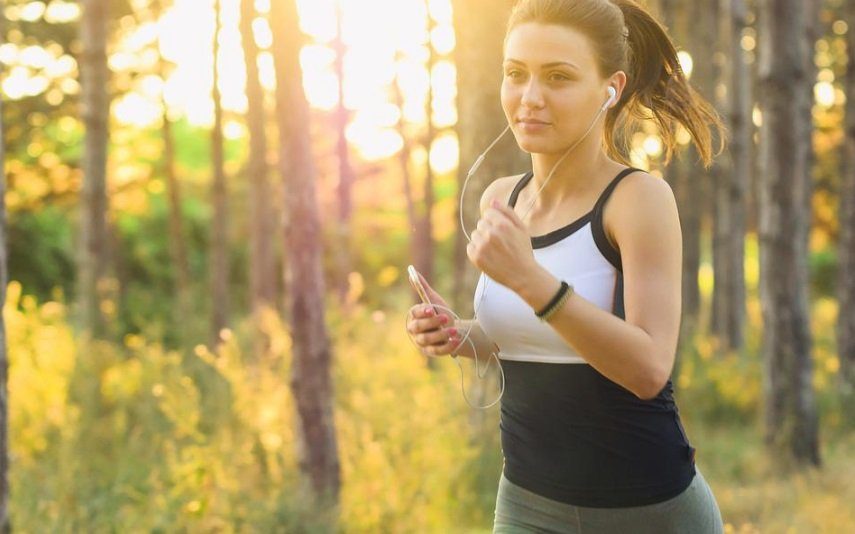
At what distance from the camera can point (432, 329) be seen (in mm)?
2756

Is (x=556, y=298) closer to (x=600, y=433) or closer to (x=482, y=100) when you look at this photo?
(x=600, y=433)

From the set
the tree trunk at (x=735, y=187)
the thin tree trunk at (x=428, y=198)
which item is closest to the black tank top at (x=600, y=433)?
the tree trunk at (x=735, y=187)

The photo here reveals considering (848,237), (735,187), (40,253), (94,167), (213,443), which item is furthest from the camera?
(40,253)

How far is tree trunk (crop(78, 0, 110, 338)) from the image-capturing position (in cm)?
1242

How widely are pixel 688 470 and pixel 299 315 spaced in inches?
180

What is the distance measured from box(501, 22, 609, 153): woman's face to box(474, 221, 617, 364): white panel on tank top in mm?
251

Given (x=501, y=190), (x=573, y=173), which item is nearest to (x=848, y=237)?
A: (x=501, y=190)

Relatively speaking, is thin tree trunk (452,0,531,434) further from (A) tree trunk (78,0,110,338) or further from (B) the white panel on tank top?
(A) tree trunk (78,0,110,338)

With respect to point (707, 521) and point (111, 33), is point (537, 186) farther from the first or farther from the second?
point (111, 33)

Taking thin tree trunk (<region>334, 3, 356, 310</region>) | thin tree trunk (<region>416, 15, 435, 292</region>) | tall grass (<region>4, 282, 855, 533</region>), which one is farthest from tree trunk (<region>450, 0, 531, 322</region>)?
thin tree trunk (<region>334, 3, 356, 310</region>)

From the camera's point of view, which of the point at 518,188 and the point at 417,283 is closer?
the point at 417,283

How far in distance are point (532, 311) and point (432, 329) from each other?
12.3 inches

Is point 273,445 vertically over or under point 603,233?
under

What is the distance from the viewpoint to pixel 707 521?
2.59 m
